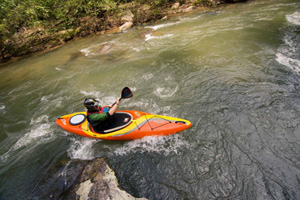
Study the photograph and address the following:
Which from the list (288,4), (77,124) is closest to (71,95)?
(77,124)

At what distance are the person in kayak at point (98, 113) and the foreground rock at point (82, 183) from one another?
0.75 metres

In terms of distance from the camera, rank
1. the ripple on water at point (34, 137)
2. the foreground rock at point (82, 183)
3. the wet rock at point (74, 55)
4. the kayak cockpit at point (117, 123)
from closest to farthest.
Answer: the foreground rock at point (82, 183) → the kayak cockpit at point (117, 123) → the ripple on water at point (34, 137) → the wet rock at point (74, 55)

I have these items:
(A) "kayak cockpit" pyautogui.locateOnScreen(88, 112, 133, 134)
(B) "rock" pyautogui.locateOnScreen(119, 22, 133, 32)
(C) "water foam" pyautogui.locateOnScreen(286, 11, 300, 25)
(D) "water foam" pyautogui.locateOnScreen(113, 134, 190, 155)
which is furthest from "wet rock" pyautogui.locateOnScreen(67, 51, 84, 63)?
(C) "water foam" pyautogui.locateOnScreen(286, 11, 300, 25)

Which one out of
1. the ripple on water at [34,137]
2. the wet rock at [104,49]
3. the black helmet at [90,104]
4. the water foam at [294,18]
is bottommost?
the ripple on water at [34,137]

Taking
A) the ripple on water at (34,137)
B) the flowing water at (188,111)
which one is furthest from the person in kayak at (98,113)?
the ripple on water at (34,137)

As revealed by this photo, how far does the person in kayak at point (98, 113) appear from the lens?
322cm

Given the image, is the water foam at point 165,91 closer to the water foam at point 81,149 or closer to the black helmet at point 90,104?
the black helmet at point 90,104

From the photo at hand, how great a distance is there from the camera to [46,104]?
5.54 meters

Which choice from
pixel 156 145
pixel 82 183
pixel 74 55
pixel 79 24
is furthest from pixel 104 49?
pixel 82 183

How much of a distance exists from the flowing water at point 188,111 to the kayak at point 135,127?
209 millimetres

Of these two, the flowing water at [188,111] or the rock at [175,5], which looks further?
the rock at [175,5]

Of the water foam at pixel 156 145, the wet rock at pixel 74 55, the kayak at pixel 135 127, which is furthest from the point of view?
the wet rock at pixel 74 55

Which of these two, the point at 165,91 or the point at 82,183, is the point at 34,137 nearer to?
the point at 82,183

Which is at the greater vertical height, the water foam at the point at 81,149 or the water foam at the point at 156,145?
the water foam at the point at 156,145
